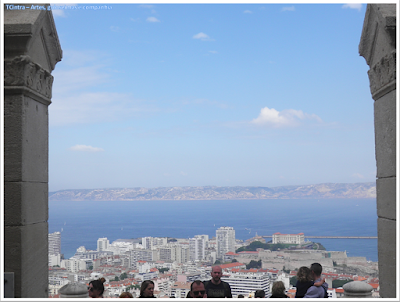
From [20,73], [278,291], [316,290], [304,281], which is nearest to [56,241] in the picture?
[20,73]

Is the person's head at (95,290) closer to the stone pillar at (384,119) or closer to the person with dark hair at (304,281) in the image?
the person with dark hair at (304,281)

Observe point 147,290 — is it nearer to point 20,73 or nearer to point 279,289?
point 279,289

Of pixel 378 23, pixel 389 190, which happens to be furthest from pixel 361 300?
pixel 378 23

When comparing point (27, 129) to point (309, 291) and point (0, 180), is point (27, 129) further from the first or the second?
point (309, 291)

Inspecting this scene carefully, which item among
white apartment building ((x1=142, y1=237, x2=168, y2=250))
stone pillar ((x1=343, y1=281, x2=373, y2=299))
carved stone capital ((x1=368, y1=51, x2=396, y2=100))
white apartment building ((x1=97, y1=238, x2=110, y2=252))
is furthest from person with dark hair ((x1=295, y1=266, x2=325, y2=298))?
white apartment building ((x1=97, y1=238, x2=110, y2=252))

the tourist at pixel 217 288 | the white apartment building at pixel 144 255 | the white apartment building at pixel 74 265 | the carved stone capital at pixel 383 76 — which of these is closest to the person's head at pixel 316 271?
the tourist at pixel 217 288

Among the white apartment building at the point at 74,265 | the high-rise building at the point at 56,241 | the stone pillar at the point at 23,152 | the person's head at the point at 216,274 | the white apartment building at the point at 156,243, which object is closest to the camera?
the stone pillar at the point at 23,152

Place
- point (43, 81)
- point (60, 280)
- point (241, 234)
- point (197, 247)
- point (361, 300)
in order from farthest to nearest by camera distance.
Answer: point (241, 234) → point (197, 247) → point (60, 280) → point (43, 81) → point (361, 300)
